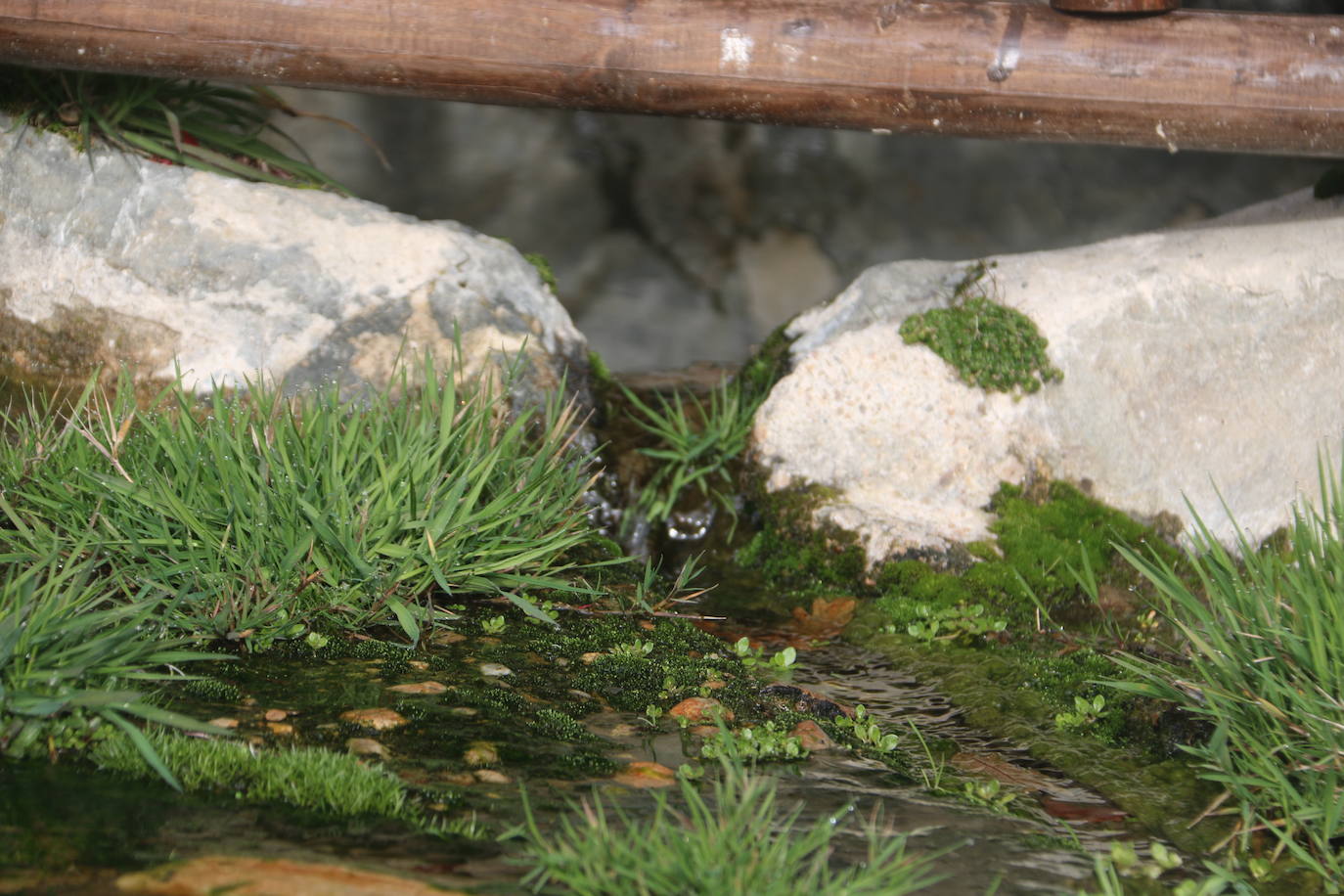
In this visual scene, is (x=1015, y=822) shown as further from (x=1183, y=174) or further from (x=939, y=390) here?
(x=1183, y=174)

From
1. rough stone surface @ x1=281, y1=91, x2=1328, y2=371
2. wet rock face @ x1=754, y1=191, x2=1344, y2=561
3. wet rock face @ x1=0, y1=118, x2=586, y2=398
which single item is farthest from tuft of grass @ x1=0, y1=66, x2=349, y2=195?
rough stone surface @ x1=281, y1=91, x2=1328, y2=371

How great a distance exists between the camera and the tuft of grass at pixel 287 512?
299cm

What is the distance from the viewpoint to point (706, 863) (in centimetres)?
188

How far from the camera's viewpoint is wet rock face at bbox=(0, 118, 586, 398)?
441 centimetres

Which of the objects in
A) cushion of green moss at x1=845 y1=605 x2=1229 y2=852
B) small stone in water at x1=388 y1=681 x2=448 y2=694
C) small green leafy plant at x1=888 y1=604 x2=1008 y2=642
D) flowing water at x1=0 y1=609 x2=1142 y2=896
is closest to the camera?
flowing water at x1=0 y1=609 x2=1142 y2=896

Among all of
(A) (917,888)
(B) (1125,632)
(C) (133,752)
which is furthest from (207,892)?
(B) (1125,632)

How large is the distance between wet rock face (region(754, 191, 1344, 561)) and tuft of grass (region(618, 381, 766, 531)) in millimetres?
283

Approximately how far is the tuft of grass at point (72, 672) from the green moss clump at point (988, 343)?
3.09 meters

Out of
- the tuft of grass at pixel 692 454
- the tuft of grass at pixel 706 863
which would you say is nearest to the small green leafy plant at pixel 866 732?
the tuft of grass at pixel 706 863

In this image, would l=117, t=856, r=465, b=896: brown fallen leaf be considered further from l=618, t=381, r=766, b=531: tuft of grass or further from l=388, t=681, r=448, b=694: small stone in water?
l=618, t=381, r=766, b=531: tuft of grass

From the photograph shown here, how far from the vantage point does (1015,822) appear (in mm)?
2496

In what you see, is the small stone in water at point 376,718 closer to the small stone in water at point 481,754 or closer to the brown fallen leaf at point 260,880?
the small stone in water at point 481,754

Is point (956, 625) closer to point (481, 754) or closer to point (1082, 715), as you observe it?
point (1082, 715)

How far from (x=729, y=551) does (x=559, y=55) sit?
2068 millimetres
